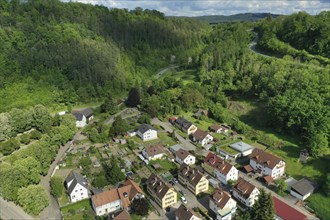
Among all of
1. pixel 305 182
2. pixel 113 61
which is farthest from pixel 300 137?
pixel 113 61

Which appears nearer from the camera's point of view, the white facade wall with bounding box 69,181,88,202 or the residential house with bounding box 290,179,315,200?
the white facade wall with bounding box 69,181,88,202

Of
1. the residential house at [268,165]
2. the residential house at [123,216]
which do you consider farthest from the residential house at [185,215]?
the residential house at [268,165]

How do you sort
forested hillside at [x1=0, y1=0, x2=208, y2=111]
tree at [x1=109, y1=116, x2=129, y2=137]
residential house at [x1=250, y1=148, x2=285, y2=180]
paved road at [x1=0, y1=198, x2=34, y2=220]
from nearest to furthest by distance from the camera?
paved road at [x1=0, y1=198, x2=34, y2=220], residential house at [x1=250, y1=148, x2=285, y2=180], tree at [x1=109, y1=116, x2=129, y2=137], forested hillside at [x1=0, y1=0, x2=208, y2=111]

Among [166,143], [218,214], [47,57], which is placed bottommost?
[166,143]

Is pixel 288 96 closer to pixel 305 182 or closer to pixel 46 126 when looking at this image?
pixel 305 182

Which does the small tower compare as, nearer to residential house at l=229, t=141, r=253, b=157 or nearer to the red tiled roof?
residential house at l=229, t=141, r=253, b=157

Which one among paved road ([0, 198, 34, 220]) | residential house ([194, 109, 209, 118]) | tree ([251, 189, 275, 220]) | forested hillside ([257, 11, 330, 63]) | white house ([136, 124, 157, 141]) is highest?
forested hillside ([257, 11, 330, 63])

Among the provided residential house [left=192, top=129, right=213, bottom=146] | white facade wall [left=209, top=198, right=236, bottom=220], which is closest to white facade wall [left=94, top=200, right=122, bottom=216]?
white facade wall [left=209, top=198, right=236, bottom=220]
